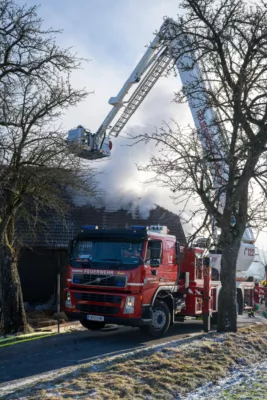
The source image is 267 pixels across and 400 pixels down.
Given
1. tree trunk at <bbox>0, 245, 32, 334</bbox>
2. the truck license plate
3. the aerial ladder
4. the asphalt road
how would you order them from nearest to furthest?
the asphalt road < the truck license plate < tree trunk at <bbox>0, 245, 32, 334</bbox> < the aerial ladder

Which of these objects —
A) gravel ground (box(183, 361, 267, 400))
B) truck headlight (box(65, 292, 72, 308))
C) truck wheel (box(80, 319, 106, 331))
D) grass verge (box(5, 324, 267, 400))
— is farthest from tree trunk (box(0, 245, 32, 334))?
gravel ground (box(183, 361, 267, 400))

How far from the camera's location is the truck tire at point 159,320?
11868mm

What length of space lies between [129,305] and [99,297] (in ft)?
2.66

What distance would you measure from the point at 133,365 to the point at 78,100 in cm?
703

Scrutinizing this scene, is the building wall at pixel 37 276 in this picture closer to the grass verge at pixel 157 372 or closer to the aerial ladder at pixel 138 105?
the aerial ladder at pixel 138 105

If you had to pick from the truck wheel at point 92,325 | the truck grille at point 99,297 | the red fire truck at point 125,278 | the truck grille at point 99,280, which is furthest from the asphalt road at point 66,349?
the truck grille at point 99,280

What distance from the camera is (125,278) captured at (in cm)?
1136

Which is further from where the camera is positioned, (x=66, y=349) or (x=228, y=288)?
(x=228, y=288)

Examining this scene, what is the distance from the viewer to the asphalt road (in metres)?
8.61

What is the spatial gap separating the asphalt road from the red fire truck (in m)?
0.47

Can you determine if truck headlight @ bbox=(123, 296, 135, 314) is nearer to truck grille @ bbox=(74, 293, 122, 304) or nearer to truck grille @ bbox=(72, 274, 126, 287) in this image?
truck grille @ bbox=(74, 293, 122, 304)

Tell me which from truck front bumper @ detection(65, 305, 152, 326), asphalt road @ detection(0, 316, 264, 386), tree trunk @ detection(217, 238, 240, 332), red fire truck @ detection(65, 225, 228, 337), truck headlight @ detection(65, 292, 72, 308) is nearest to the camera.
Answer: asphalt road @ detection(0, 316, 264, 386)

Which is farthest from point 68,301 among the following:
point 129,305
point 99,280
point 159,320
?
point 159,320

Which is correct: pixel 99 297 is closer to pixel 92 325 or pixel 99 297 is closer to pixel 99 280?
pixel 99 280
